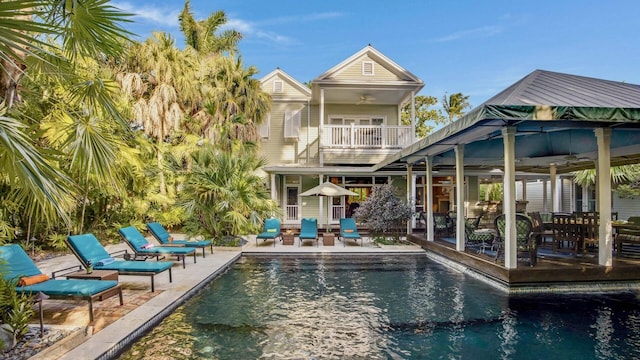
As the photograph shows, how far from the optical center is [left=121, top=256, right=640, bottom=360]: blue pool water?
4.39m

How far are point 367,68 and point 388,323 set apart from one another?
49.2ft

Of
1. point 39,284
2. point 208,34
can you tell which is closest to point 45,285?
point 39,284

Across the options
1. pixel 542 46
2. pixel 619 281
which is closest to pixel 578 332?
pixel 619 281

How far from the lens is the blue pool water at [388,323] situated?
439 centimetres

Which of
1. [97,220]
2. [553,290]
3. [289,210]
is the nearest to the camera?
[553,290]

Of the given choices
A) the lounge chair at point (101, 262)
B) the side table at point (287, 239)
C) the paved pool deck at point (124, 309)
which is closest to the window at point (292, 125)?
the side table at point (287, 239)

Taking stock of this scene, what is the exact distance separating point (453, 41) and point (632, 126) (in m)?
24.0

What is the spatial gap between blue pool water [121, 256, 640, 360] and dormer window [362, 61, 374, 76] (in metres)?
12.5

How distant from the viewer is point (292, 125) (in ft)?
62.4

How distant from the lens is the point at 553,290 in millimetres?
7078

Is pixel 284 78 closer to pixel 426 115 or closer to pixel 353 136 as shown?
pixel 353 136

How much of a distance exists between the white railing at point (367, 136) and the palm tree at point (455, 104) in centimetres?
1942

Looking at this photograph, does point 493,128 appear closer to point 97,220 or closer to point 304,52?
point 97,220

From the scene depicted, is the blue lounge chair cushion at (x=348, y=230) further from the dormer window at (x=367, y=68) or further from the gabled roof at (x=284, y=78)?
the gabled roof at (x=284, y=78)
